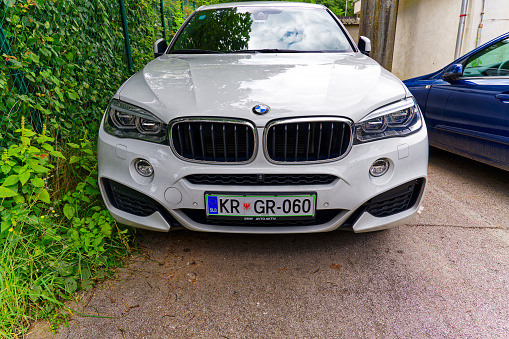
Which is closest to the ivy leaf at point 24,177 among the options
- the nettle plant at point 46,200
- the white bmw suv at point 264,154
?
the nettle plant at point 46,200

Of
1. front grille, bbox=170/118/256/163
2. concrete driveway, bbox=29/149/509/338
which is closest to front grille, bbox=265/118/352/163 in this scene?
front grille, bbox=170/118/256/163

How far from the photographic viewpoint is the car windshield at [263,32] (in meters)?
3.22

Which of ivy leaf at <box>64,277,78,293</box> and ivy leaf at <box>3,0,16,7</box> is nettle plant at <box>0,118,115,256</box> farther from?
ivy leaf at <box>3,0,16,7</box>

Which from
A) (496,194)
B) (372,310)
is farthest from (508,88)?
(372,310)

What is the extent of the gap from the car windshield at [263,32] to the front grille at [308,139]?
1.31 metres

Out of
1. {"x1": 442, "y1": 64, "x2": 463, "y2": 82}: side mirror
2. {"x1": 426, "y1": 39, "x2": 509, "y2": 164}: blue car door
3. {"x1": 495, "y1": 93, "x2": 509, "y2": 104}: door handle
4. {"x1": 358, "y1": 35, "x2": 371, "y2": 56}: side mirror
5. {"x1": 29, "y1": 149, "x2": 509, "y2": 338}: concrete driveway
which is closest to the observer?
{"x1": 29, "y1": 149, "x2": 509, "y2": 338}: concrete driveway

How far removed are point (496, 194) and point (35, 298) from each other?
3.71 meters

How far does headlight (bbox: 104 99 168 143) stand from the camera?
7.01 feet

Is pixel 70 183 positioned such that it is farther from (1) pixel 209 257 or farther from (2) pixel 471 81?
Result: (2) pixel 471 81

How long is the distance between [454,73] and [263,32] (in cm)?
198

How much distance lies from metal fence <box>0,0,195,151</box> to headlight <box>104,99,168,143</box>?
593 millimetres

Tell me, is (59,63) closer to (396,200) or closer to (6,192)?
(6,192)

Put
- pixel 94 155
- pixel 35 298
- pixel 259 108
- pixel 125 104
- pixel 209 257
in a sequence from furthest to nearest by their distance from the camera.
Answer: pixel 94 155 < pixel 209 257 < pixel 125 104 < pixel 259 108 < pixel 35 298

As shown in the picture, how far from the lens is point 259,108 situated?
2.07 m
